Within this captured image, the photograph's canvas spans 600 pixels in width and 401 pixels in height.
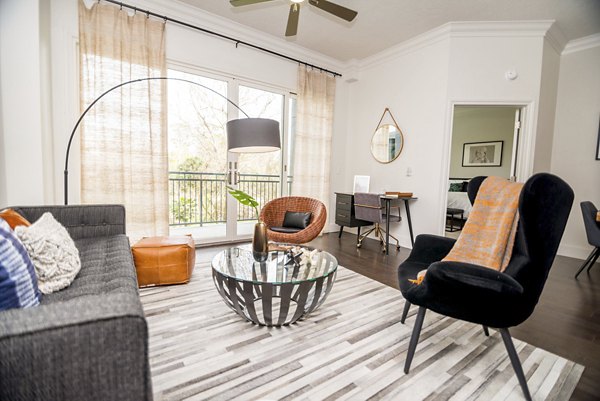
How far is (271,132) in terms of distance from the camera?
248cm

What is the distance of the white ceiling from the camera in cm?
324

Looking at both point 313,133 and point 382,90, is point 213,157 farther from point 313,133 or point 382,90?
point 382,90

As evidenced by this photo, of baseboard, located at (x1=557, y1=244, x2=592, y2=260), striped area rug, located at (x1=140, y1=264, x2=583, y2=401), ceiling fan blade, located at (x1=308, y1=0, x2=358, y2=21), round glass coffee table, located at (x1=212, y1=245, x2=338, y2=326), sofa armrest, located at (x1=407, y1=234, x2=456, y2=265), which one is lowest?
striped area rug, located at (x1=140, y1=264, x2=583, y2=401)


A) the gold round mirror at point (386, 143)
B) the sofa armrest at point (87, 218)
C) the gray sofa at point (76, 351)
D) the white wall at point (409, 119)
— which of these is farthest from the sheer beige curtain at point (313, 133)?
the gray sofa at point (76, 351)

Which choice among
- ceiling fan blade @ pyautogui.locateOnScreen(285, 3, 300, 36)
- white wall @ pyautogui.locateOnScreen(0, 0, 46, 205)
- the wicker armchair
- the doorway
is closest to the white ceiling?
ceiling fan blade @ pyautogui.locateOnScreen(285, 3, 300, 36)

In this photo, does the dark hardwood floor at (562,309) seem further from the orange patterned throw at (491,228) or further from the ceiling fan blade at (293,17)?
the ceiling fan blade at (293,17)

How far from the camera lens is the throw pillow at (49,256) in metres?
1.29

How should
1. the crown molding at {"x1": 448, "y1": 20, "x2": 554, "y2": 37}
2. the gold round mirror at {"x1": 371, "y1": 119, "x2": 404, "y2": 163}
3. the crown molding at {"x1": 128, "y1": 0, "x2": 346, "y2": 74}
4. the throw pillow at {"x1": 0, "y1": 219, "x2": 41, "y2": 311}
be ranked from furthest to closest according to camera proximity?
1. the gold round mirror at {"x1": 371, "y1": 119, "x2": 404, "y2": 163}
2. the crown molding at {"x1": 448, "y1": 20, "x2": 554, "y2": 37}
3. the crown molding at {"x1": 128, "y1": 0, "x2": 346, "y2": 74}
4. the throw pillow at {"x1": 0, "y1": 219, "x2": 41, "y2": 311}

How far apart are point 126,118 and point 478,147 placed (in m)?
7.20

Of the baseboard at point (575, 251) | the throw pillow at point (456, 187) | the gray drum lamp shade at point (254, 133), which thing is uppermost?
the gray drum lamp shade at point (254, 133)

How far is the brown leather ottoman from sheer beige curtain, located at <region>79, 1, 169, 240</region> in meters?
0.98

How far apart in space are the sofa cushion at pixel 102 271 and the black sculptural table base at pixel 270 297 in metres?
0.52

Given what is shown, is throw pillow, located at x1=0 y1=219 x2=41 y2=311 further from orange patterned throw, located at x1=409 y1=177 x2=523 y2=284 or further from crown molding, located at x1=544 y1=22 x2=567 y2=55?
crown molding, located at x1=544 y1=22 x2=567 y2=55

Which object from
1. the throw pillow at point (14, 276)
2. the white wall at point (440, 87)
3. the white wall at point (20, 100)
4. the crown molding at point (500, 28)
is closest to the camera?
the throw pillow at point (14, 276)
